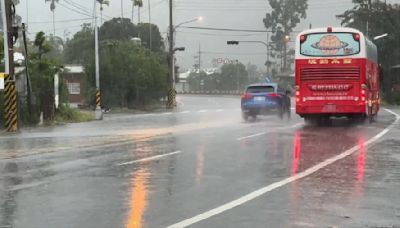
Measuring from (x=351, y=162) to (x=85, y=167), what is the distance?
5.70m

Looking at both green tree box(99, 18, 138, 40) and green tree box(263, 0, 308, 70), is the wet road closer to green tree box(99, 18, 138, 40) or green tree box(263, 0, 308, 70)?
green tree box(99, 18, 138, 40)

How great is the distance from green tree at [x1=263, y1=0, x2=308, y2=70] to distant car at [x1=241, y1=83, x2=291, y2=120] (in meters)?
83.7

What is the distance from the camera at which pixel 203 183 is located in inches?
406

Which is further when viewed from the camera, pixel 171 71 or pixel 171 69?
pixel 171 69

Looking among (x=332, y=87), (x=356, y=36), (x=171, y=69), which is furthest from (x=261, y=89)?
(x=171, y=69)

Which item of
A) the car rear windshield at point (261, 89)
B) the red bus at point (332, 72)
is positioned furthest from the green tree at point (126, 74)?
the red bus at point (332, 72)

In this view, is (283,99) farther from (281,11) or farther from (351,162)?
(281,11)

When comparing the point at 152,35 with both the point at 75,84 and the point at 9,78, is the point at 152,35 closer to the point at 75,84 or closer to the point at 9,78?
the point at 75,84

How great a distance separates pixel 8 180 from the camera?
11.0 metres

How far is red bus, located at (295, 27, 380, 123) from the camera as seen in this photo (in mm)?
22953

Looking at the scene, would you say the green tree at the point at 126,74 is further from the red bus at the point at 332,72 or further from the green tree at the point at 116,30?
the green tree at the point at 116,30

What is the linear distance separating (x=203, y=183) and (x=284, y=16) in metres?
107

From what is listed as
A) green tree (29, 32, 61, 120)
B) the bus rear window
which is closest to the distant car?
the bus rear window

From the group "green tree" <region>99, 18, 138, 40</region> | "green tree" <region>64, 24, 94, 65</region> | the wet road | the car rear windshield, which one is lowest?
the wet road
